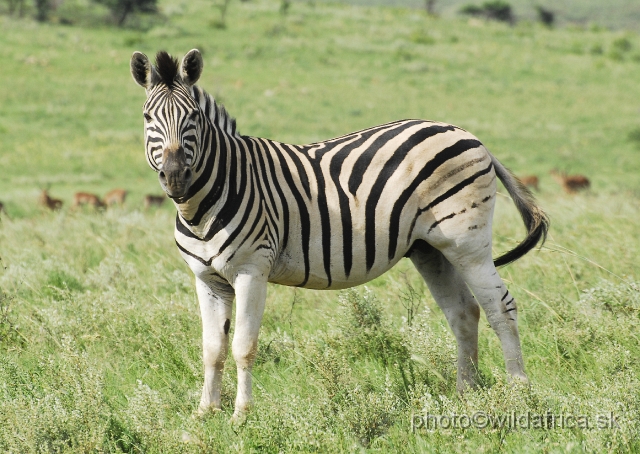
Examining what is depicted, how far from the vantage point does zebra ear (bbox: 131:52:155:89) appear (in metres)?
4.43

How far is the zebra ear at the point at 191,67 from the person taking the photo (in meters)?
4.49

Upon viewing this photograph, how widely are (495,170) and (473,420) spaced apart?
6.35 feet

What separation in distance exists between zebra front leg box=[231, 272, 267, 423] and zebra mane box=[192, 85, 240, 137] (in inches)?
41.1

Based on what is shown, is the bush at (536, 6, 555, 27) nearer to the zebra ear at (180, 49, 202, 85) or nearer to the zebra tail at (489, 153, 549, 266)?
the zebra tail at (489, 153, 549, 266)

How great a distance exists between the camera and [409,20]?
176 ft

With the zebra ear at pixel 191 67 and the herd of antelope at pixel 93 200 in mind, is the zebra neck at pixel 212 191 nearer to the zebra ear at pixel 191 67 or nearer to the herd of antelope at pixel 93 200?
the zebra ear at pixel 191 67

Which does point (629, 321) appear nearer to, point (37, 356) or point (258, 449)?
point (258, 449)

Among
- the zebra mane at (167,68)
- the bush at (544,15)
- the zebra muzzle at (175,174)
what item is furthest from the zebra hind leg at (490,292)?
the bush at (544,15)

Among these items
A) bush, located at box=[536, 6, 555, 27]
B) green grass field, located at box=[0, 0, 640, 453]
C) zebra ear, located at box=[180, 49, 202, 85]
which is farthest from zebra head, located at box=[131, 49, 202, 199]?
bush, located at box=[536, 6, 555, 27]

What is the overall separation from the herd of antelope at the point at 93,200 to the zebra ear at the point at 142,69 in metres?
9.71

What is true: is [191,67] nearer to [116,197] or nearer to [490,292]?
[490,292]

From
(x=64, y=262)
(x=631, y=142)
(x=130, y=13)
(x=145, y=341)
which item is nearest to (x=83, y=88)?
(x=130, y=13)

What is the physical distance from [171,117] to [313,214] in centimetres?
114

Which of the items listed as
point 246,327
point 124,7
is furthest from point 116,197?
point 124,7
